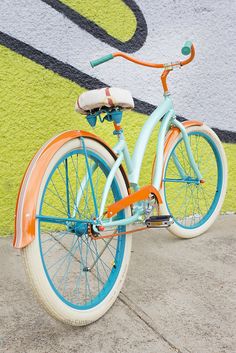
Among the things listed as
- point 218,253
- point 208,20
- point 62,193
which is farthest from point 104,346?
point 208,20

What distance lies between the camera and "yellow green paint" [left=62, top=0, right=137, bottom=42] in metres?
3.04

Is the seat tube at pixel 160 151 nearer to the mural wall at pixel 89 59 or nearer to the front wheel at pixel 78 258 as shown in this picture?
the front wheel at pixel 78 258

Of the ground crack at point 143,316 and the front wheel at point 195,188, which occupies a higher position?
the front wheel at point 195,188

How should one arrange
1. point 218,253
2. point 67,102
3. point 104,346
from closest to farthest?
1. point 104,346
2. point 218,253
3. point 67,102

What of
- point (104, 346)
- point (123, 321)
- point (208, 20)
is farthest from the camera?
point (208, 20)

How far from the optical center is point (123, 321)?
2045 mm

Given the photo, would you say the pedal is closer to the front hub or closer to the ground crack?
the ground crack

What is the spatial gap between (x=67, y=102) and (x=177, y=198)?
1061 mm

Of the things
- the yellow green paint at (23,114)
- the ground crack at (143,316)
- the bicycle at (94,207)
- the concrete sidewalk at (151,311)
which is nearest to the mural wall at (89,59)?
the yellow green paint at (23,114)

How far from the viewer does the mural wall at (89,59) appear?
2922 millimetres

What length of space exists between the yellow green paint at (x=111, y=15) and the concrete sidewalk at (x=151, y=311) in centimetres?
141

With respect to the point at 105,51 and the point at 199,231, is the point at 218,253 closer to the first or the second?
the point at 199,231

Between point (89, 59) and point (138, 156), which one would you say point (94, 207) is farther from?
point (89, 59)

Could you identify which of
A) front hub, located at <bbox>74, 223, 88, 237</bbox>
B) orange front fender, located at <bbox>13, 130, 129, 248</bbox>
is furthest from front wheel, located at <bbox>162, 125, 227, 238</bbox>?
orange front fender, located at <bbox>13, 130, 129, 248</bbox>
